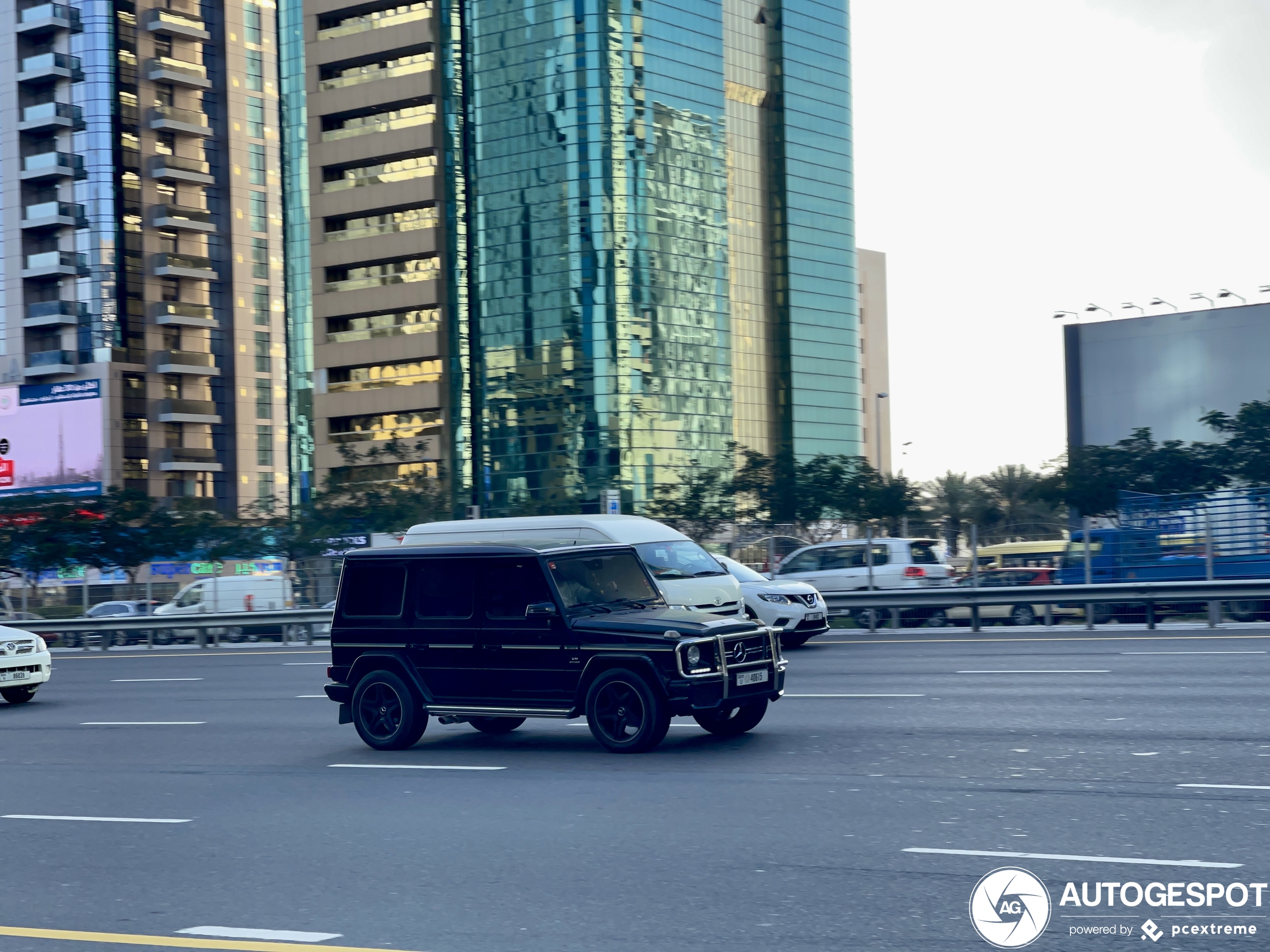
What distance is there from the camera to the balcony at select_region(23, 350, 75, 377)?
9412 centimetres

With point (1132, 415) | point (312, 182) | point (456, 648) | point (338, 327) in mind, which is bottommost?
point (456, 648)

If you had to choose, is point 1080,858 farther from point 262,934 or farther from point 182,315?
point 182,315

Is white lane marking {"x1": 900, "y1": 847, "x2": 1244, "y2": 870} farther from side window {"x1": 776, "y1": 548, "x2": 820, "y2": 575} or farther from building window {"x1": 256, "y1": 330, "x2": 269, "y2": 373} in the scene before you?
building window {"x1": 256, "y1": 330, "x2": 269, "y2": 373}

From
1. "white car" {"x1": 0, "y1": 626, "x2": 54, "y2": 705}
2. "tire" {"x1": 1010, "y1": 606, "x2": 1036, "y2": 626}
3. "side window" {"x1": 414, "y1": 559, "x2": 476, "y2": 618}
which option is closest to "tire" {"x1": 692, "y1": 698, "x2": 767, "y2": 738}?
"side window" {"x1": 414, "y1": 559, "x2": 476, "y2": 618}

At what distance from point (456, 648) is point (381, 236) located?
86313 mm

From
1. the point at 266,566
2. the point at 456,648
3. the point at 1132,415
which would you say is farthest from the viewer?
the point at 1132,415

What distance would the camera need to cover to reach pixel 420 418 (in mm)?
95438

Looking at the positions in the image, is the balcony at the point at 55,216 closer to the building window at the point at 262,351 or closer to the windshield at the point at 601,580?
the building window at the point at 262,351

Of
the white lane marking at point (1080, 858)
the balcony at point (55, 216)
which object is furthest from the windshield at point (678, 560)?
the balcony at point (55, 216)

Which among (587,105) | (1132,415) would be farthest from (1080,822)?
(587,105)

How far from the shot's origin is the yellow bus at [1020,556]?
2659 centimetres

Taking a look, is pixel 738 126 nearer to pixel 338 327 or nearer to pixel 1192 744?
pixel 338 327

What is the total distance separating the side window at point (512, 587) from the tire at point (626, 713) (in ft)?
3.14

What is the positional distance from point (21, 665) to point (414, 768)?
10.7m
